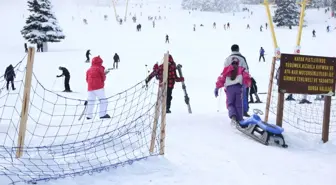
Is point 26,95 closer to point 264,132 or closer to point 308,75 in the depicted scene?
point 264,132

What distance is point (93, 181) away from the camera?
4.96 meters

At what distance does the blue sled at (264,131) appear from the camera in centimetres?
738

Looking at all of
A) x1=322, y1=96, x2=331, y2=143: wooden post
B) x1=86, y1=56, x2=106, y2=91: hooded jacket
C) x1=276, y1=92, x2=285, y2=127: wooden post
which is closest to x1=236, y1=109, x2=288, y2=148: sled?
x1=276, y1=92, x2=285, y2=127: wooden post

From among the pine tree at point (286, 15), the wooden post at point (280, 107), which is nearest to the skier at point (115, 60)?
the wooden post at point (280, 107)

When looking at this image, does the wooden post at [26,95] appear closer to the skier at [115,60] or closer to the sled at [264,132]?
the sled at [264,132]

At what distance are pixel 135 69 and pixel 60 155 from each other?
22.8m

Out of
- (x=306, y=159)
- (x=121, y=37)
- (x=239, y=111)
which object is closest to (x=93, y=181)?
(x=306, y=159)

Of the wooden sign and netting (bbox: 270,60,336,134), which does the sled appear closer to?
the wooden sign

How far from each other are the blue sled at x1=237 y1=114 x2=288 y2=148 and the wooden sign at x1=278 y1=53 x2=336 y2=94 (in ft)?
3.23

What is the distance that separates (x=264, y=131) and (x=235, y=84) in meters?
1.23

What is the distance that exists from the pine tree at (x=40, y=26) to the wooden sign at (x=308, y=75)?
116ft

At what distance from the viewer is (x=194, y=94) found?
19625mm

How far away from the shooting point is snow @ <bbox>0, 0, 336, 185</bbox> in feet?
18.1

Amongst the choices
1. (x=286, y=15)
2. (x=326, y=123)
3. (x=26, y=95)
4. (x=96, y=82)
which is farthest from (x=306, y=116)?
(x=286, y=15)
